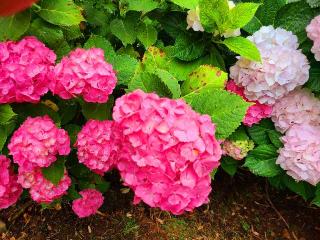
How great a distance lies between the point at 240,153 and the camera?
65.0 inches

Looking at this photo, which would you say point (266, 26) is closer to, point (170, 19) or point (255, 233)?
point (170, 19)

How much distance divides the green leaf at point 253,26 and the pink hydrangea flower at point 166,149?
79cm

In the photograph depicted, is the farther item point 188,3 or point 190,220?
point 190,220

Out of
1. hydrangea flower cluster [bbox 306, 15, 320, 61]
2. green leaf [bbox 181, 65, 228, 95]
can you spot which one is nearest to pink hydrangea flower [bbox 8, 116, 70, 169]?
green leaf [bbox 181, 65, 228, 95]

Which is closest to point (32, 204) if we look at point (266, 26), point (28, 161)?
point (28, 161)

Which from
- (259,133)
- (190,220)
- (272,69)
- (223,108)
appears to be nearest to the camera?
(223,108)

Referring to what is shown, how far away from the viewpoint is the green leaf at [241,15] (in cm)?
137

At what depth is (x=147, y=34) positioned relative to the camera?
5.40ft

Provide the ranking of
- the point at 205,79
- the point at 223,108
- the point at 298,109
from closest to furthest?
the point at 223,108 < the point at 205,79 < the point at 298,109

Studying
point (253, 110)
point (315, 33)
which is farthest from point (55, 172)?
point (315, 33)

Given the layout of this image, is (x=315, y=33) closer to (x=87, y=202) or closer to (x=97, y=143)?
(x=97, y=143)

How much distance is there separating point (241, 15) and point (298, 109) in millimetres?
461

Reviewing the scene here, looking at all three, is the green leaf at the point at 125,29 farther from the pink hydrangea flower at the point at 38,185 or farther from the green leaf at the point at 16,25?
the pink hydrangea flower at the point at 38,185

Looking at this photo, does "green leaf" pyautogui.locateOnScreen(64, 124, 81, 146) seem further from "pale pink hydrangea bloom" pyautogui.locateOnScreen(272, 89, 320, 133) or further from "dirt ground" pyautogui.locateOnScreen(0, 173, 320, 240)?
"pale pink hydrangea bloom" pyautogui.locateOnScreen(272, 89, 320, 133)
